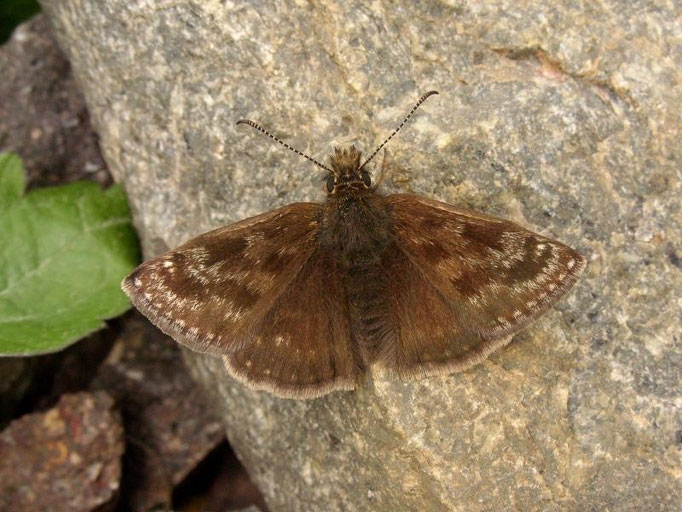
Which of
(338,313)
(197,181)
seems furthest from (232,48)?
(338,313)

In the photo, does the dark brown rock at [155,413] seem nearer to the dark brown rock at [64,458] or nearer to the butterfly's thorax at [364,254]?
the dark brown rock at [64,458]

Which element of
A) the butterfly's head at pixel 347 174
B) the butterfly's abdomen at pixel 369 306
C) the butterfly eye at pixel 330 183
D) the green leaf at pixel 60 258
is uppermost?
the butterfly's head at pixel 347 174

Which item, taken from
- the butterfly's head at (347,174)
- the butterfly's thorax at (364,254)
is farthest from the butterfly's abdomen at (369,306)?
the butterfly's head at (347,174)

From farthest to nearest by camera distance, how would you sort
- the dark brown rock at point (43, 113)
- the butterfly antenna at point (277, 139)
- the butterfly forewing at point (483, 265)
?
the dark brown rock at point (43, 113)
the butterfly antenna at point (277, 139)
the butterfly forewing at point (483, 265)

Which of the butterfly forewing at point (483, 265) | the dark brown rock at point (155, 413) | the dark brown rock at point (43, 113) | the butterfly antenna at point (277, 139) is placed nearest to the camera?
the butterfly forewing at point (483, 265)

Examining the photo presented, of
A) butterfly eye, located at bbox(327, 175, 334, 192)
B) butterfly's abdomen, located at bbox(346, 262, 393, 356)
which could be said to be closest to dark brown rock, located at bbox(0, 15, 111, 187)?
butterfly eye, located at bbox(327, 175, 334, 192)

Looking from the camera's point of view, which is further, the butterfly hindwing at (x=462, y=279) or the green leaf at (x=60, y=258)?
the green leaf at (x=60, y=258)

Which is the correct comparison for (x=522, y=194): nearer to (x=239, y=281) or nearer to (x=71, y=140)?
(x=239, y=281)
